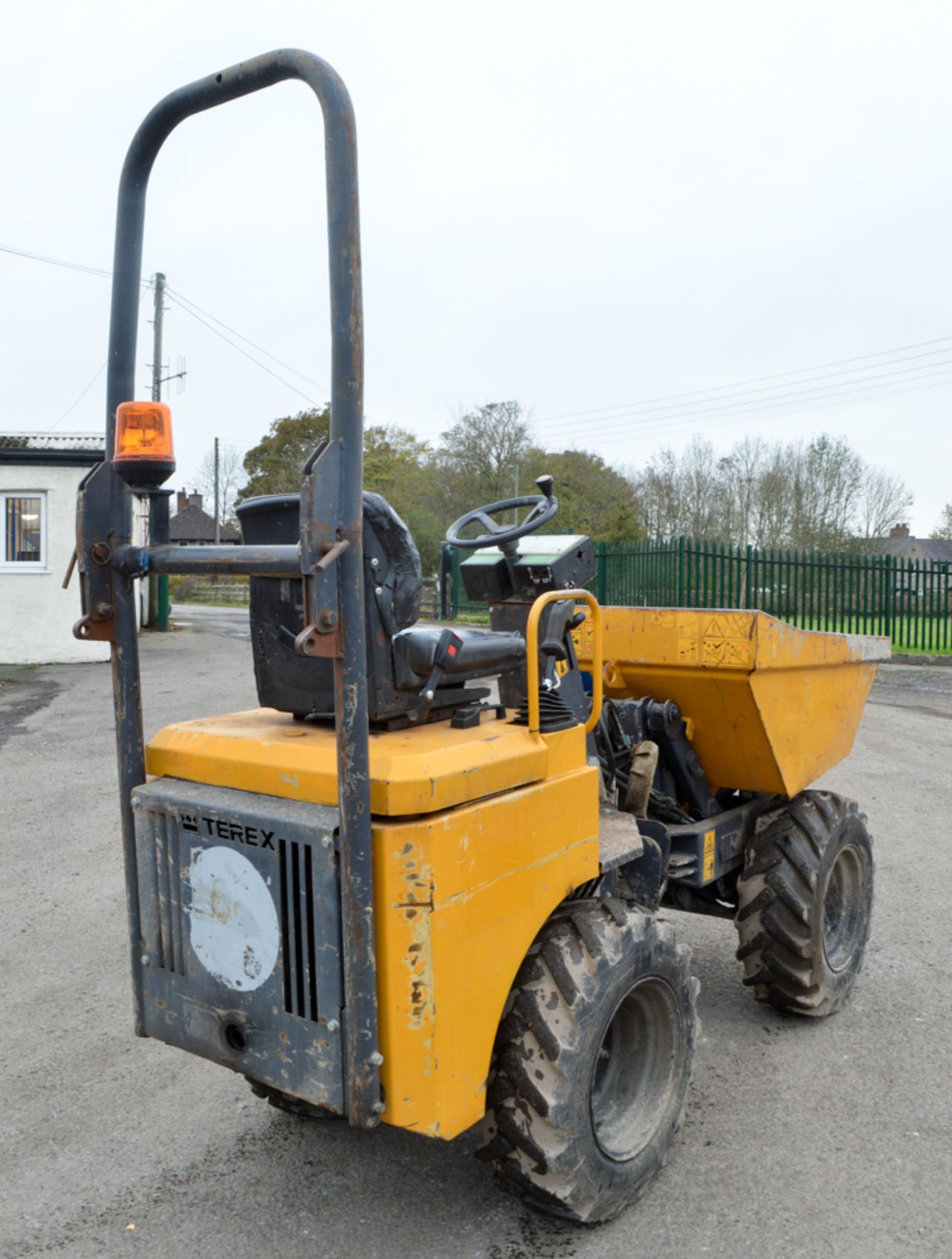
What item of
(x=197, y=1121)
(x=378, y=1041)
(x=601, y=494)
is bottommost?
(x=197, y=1121)

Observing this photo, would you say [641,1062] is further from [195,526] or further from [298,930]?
[195,526]

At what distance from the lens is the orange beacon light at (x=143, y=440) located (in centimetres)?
246

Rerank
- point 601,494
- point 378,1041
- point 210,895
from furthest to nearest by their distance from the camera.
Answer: point 601,494, point 210,895, point 378,1041

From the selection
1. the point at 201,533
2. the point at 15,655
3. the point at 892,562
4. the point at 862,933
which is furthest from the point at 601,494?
the point at 201,533

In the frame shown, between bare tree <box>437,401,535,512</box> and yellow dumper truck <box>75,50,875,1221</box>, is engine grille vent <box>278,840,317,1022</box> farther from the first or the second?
bare tree <box>437,401,535,512</box>

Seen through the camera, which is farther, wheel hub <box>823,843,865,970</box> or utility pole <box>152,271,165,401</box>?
utility pole <box>152,271,165,401</box>

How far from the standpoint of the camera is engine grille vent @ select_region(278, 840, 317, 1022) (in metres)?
2.45

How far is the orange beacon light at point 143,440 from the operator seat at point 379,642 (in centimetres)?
24

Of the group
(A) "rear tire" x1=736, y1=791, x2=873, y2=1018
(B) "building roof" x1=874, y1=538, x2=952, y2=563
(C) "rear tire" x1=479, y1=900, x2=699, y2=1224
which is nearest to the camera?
(C) "rear tire" x1=479, y1=900, x2=699, y2=1224

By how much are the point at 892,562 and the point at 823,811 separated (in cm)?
1593

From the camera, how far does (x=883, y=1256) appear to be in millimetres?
2719

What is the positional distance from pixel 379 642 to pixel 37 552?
17.0m

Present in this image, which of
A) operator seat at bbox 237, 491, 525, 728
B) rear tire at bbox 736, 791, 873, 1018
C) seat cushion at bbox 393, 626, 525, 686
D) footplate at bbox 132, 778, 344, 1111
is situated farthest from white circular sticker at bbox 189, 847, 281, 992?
rear tire at bbox 736, 791, 873, 1018

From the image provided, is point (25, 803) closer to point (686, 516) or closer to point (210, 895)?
point (210, 895)
